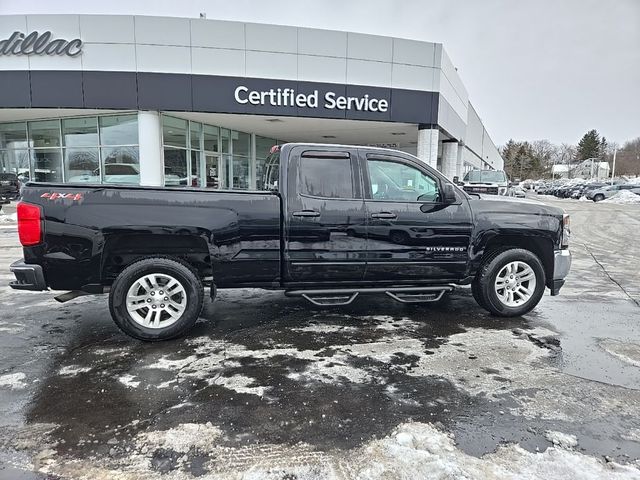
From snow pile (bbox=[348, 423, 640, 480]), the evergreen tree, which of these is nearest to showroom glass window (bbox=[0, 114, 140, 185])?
snow pile (bbox=[348, 423, 640, 480])

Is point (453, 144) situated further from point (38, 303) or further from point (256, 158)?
point (38, 303)

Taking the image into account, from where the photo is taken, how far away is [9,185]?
1905 centimetres

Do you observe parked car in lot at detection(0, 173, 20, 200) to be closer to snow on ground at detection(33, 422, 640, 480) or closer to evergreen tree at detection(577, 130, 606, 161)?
snow on ground at detection(33, 422, 640, 480)

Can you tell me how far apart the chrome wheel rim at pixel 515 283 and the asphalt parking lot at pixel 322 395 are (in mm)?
266

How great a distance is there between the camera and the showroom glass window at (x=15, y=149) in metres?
21.5

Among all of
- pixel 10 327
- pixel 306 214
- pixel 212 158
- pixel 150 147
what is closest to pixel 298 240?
pixel 306 214

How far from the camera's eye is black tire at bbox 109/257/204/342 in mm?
4465

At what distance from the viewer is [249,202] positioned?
464cm

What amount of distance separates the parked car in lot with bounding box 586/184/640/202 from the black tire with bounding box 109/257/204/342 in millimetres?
45465

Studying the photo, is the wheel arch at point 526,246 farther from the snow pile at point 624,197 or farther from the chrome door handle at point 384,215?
the snow pile at point 624,197

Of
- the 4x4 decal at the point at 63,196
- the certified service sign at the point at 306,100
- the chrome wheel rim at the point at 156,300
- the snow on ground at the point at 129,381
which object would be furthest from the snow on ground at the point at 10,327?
the certified service sign at the point at 306,100

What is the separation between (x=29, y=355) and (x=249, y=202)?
→ 2518 mm

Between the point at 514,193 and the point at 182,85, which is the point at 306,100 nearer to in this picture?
the point at 182,85

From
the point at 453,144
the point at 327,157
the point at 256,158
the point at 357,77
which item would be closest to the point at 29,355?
the point at 327,157
